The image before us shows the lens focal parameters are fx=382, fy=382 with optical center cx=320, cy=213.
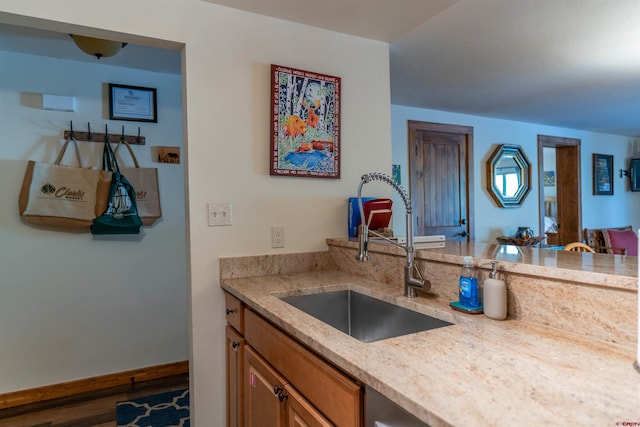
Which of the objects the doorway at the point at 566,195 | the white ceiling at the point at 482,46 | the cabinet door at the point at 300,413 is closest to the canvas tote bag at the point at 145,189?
the white ceiling at the point at 482,46

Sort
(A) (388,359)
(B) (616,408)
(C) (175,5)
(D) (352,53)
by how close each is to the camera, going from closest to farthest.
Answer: (B) (616,408)
(A) (388,359)
(C) (175,5)
(D) (352,53)

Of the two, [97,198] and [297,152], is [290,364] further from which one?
[97,198]

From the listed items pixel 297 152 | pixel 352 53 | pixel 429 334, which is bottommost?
pixel 429 334

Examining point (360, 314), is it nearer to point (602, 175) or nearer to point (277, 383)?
point (277, 383)

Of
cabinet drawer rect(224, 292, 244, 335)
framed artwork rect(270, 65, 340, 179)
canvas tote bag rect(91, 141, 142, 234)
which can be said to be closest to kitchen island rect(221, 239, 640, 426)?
cabinet drawer rect(224, 292, 244, 335)

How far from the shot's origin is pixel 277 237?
6.43 feet

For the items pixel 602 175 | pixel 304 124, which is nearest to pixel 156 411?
pixel 304 124

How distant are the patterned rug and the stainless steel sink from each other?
117 cm

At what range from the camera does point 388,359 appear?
877 millimetres

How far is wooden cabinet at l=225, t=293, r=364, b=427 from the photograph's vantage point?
924 mm

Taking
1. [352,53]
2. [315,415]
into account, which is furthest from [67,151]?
[315,415]

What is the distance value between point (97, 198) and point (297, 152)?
4.72 feet

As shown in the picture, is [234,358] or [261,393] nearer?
[261,393]

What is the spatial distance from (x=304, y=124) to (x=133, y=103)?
1433 mm
